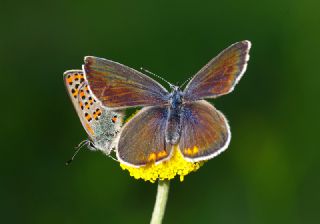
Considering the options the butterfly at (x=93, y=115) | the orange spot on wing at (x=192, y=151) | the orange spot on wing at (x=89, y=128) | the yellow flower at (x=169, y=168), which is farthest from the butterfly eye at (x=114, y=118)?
the orange spot on wing at (x=192, y=151)

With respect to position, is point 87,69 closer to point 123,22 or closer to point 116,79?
point 116,79

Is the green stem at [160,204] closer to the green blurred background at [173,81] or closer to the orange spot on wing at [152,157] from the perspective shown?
the orange spot on wing at [152,157]

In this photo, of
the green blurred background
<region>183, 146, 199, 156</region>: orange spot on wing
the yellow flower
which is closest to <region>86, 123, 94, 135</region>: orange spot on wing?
the yellow flower

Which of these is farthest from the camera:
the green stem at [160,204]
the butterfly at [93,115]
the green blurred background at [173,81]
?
the green blurred background at [173,81]

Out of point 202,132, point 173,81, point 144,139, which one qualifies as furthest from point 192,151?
point 173,81

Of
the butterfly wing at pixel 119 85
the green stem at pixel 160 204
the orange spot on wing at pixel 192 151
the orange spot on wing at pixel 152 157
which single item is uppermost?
the butterfly wing at pixel 119 85

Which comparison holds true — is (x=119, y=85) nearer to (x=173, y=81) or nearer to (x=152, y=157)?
(x=152, y=157)
